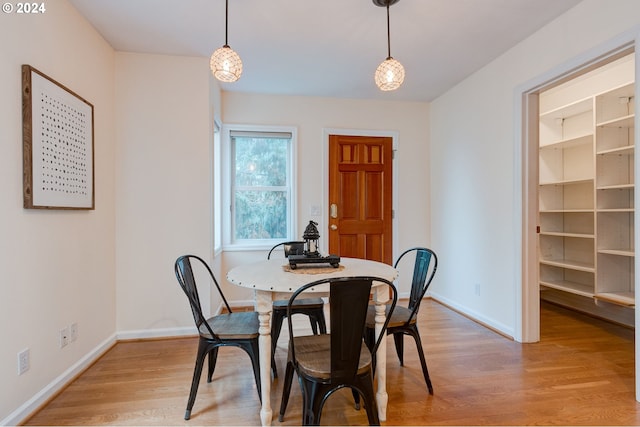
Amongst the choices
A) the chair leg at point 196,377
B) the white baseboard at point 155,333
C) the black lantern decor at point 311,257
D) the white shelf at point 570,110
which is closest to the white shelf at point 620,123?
the white shelf at point 570,110

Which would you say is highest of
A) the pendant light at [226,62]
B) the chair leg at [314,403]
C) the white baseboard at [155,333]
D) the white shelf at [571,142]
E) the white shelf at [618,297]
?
the pendant light at [226,62]

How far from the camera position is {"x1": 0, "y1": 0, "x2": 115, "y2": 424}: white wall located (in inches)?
63.7

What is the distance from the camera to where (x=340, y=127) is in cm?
390

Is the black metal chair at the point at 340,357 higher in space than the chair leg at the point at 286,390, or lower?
higher

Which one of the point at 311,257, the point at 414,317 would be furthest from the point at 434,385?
the point at 311,257

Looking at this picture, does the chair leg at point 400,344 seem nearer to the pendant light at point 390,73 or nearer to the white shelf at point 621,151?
the pendant light at point 390,73

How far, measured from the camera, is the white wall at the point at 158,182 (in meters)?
2.75

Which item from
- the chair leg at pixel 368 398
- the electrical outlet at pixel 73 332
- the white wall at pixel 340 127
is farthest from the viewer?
the white wall at pixel 340 127

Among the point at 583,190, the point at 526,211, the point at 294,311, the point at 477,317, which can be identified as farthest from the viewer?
the point at 583,190

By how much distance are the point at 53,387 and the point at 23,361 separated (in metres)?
0.34

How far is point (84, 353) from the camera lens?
89.3 inches

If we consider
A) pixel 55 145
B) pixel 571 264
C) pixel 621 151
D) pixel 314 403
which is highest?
pixel 621 151

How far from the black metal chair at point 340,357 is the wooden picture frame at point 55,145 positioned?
5.39 ft

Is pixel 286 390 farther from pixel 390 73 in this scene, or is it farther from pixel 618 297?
pixel 618 297
